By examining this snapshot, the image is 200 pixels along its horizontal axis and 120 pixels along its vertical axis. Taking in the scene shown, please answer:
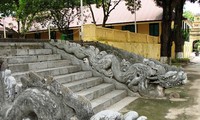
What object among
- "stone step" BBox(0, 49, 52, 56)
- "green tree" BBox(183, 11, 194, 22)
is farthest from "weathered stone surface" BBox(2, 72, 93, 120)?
"green tree" BBox(183, 11, 194, 22)

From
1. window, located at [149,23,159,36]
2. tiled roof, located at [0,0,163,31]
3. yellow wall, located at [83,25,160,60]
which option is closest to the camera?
yellow wall, located at [83,25,160,60]

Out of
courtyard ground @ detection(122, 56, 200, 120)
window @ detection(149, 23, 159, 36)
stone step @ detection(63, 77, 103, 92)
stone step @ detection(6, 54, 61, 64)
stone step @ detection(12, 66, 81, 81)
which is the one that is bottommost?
courtyard ground @ detection(122, 56, 200, 120)

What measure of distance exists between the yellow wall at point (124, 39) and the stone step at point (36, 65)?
1829mm

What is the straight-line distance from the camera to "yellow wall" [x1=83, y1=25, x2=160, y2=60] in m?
8.43

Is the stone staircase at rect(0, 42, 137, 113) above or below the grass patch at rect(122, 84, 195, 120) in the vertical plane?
above

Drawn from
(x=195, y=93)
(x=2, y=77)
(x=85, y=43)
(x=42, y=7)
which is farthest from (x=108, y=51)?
(x=42, y=7)

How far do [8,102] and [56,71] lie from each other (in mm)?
2315

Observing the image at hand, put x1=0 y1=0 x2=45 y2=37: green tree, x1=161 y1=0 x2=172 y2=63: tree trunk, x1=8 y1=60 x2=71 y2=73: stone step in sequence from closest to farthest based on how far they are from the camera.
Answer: x1=8 y1=60 x2=71 y2=73: stone step → x1=161 y1=0 x2=172 y2=63: tree trunk → x1=0 y1=0 x2=45 y2=37: green tree

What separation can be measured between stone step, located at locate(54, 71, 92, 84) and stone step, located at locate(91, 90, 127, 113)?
0.75m

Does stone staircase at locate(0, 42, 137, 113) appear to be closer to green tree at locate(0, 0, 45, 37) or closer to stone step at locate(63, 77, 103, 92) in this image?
stone step at locate(63, 77, 103, 92)

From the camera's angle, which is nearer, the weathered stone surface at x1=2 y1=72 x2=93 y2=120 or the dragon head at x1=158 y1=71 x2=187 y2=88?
the weathered stone surface at x1=2 y1=72 x2=93 y2=120

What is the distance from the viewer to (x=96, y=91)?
5.64 m

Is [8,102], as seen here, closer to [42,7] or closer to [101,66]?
[101,66]

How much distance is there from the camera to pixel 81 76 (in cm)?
634
